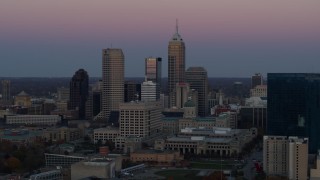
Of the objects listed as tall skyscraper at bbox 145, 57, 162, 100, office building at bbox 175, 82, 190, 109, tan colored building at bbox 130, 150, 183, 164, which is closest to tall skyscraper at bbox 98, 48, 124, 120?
office building at bbox 175, 82, 190, 109

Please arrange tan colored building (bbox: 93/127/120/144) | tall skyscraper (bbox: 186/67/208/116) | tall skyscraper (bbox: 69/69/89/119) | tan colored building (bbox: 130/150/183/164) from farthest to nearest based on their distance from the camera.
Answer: tall skyscraper (bbox: 186/67/208/116) → tall skyscraper (bbox: 69/69/89/119) → tan colored building (bbox: 93/127/120/144) → tan colored building (bbox: 130/150/183/164)

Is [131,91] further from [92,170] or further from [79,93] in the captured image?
[92,170]

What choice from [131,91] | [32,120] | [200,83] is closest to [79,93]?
[131,91]

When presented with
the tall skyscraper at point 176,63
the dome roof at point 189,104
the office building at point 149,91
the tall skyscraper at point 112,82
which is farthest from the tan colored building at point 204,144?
the tall skyscraper at point 176,63

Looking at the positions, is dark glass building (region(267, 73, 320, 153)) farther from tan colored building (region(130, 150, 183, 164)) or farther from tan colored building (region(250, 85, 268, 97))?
tan colored building (region(250, 85, 268, 97))

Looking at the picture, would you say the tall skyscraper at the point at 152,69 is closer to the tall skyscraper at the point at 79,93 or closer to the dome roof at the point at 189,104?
the tall skyscraper at the point at 79,93
